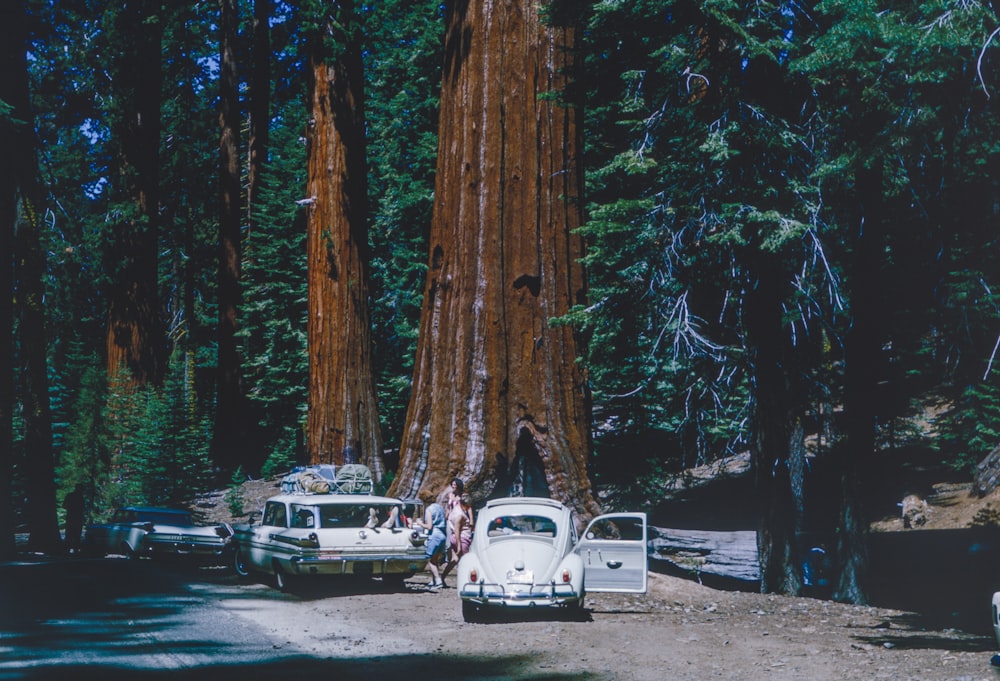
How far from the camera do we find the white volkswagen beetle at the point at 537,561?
43.1ft

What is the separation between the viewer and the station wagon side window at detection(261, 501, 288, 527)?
1656 cm

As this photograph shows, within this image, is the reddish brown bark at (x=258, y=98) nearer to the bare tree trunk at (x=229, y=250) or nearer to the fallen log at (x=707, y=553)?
the bare tree trunk at (x=229, y=250)

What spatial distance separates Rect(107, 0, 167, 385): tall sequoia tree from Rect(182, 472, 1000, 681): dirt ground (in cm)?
1991

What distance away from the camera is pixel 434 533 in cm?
1591

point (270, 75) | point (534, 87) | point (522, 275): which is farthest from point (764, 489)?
point (270, 75)

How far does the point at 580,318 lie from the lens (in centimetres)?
1648

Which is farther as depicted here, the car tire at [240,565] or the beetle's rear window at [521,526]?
the car tire at [240,565]

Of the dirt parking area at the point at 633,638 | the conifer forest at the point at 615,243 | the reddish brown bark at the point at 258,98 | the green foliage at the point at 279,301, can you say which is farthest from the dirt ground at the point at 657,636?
the reddish brown bark at the point at 258,98

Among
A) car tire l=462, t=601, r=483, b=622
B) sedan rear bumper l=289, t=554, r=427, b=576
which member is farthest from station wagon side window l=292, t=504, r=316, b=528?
car tire l=462, t=601, r=483, b=622

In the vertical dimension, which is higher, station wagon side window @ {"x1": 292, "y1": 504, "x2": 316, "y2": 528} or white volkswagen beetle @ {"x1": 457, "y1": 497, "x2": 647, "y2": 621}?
station wagon side window @ {"x1": 292, "y1": 504, "x2": 316, "y2": 528}

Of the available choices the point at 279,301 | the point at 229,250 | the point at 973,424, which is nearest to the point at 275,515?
the point at 279,301

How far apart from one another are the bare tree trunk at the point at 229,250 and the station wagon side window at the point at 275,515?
743 inches

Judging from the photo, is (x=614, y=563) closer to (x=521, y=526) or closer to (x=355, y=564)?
(x=521, y=526)

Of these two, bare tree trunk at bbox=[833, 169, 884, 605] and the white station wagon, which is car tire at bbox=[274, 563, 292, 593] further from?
bare tree trunk at bbox=[833, 169, 884, 605]
